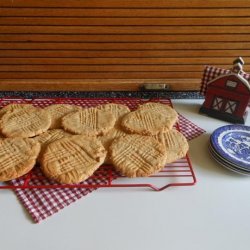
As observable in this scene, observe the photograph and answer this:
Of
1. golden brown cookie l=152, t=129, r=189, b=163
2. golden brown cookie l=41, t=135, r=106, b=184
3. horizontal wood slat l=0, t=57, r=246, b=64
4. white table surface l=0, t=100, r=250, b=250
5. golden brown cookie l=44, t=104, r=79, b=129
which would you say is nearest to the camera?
white table surface l=0, t=100, r=250, b=250

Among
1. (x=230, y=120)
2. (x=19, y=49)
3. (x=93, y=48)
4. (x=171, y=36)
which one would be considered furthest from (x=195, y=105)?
(x=19, y=49)

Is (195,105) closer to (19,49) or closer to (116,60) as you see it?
(116,60)

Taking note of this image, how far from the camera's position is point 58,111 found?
110 cm

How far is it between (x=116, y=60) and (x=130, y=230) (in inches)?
26.0

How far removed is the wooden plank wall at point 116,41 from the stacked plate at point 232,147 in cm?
28

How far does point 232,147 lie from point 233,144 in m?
0.02

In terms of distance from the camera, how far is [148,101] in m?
1.22

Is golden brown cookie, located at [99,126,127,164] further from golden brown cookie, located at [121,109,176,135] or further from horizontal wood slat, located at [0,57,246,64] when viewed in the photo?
horizontal wood slat, located at [0,57,246,64]

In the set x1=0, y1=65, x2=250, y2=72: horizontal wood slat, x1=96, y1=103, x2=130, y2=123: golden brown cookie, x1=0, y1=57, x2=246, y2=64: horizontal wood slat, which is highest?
x1=0, y1=57, x2=246, y2=64: horizontal wood slat

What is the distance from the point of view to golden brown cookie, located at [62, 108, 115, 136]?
3.26ft

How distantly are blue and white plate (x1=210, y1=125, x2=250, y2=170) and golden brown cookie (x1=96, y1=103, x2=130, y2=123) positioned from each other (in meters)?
0.31

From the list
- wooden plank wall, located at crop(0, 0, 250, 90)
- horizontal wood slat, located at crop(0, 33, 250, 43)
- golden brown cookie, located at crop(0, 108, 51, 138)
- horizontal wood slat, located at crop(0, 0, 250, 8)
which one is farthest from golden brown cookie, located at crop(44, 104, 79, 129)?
horizontal wood slat, located at crop(0, 0, 250, 8)

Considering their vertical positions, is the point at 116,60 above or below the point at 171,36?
below

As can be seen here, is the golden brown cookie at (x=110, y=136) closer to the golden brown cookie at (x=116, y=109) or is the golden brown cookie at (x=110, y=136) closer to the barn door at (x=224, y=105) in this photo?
the golden brown cookie at (x=116, y=109)
